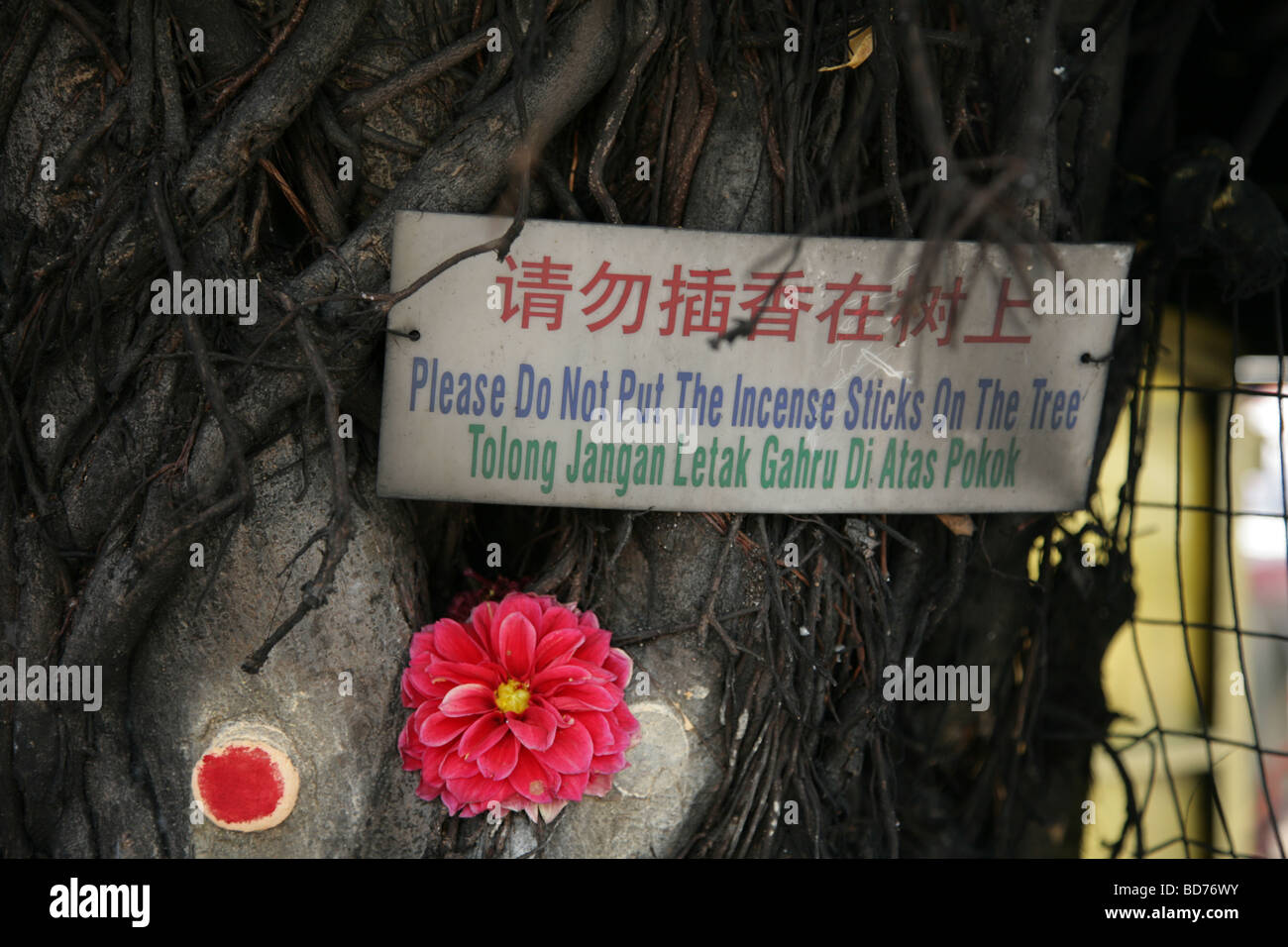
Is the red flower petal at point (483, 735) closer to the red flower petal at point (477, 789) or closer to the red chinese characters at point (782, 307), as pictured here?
the red flower petal at point (477, 789)

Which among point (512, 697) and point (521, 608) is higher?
point (521, 608)

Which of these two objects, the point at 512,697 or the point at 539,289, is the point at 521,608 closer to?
the point at 512,697

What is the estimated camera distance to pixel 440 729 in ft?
→ 3.85

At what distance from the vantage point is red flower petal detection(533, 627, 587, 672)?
1.20m

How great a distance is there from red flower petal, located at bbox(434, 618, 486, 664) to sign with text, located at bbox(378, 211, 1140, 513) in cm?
15

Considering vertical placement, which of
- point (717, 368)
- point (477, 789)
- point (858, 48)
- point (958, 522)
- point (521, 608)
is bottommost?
point (477, 789)

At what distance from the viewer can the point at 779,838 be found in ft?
4.43

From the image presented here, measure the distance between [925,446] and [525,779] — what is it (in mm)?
621

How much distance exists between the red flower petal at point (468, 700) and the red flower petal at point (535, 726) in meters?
0.03

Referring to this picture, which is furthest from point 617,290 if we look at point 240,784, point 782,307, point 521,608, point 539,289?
point 240,784

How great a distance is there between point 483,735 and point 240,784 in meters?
0.28
